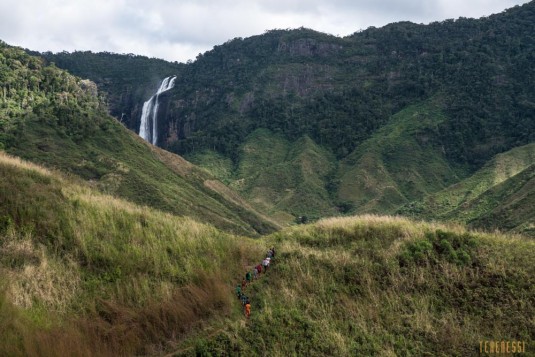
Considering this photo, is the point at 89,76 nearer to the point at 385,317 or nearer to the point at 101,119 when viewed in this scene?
the point at 101,119

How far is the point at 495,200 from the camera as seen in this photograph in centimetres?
4862

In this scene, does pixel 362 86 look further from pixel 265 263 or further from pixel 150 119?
pixel 265 263

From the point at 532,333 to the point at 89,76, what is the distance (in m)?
155

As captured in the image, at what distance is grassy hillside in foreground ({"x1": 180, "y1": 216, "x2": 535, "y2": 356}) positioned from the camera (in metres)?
6.77

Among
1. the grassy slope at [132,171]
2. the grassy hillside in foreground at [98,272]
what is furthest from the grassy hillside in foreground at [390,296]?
the grassy slope at [132,171]

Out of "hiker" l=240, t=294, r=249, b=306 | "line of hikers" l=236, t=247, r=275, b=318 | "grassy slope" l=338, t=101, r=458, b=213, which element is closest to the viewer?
"line of hikers" l=236, t=247, r=275, b=318

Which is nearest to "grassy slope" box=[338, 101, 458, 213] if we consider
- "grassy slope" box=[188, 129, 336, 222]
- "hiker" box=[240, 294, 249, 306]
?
"grassy slope" box=[188, 129, 336, 222]

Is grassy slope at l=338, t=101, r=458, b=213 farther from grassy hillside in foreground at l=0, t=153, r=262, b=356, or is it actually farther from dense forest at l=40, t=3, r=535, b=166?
grassy hillside in foreground at l=0, t=153, r=262, b=356

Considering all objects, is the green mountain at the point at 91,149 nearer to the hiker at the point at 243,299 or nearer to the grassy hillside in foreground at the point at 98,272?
the grassy hillside in foreground at the point at 98,272

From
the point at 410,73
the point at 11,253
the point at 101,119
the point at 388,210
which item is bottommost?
the point at 388,210

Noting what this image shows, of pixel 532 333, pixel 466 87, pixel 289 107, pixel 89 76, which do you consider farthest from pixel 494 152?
pixel 89 76

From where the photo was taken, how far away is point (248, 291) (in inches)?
326

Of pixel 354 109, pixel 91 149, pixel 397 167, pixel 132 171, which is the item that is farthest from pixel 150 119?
pixel 132 171

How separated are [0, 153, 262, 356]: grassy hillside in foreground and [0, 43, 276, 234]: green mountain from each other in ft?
72.2
